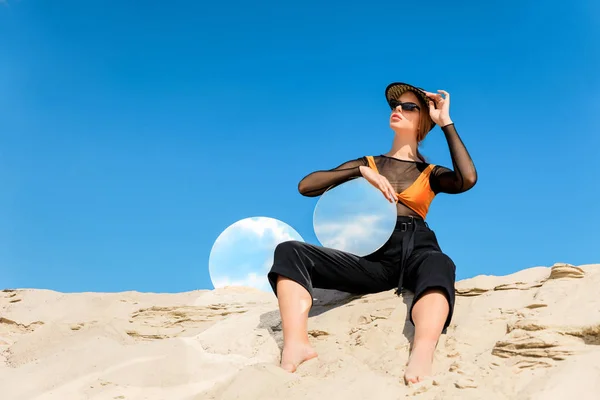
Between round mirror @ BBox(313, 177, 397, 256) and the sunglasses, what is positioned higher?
the sunglasses

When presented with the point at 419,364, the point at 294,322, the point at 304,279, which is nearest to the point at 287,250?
the point at 304,279

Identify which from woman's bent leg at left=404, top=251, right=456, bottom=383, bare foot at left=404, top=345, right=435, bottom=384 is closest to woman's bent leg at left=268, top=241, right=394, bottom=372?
woman's bent leg at left=404, top=251, right=456, bottom=383

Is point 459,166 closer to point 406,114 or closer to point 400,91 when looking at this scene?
point 406,114

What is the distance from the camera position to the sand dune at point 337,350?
2885 millimetres

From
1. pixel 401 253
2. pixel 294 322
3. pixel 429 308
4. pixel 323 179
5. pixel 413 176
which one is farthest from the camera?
pixel 413 176

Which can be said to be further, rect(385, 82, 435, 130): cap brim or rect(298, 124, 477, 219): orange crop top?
rect(385, 82, 435, 130): cap brim

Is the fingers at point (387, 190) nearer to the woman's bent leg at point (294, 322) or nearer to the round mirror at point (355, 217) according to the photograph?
the round mirror at point (355, 217)

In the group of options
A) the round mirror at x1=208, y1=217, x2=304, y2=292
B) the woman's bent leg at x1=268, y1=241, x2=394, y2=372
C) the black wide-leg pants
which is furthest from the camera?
the round mirror at x1=208, y1=217, x2=304, y2=292

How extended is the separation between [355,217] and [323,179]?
0.38 meters

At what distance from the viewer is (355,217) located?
386 cm

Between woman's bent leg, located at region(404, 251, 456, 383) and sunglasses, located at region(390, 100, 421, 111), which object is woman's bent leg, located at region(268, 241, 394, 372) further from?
sunglasses, located at region(390, 100, 421, 111)

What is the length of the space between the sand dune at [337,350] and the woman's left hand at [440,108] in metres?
1.09

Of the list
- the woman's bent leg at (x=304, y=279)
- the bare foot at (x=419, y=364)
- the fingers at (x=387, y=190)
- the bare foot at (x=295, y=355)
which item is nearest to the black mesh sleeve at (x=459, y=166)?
the fingers at (x=387, y=190)

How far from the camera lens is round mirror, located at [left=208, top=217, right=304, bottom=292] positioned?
15.4 ft
